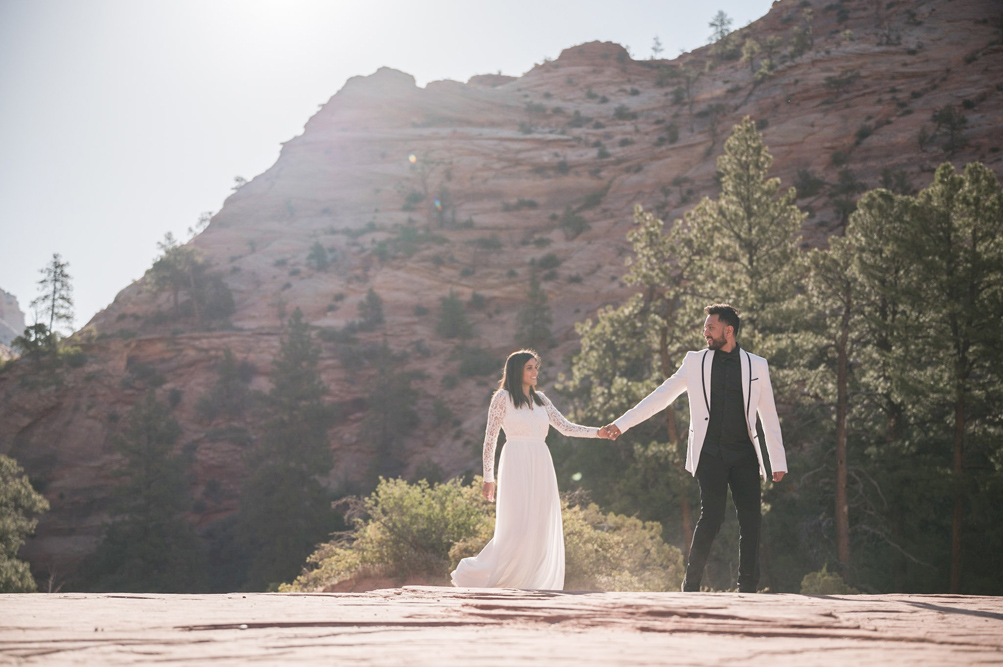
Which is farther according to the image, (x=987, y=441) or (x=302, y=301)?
(x=302, y=301)

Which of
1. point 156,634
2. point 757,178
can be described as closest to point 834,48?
point 757,178

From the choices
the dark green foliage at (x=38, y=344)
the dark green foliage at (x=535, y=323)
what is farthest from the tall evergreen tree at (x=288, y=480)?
the dark green foliage at (x=38, y=344)

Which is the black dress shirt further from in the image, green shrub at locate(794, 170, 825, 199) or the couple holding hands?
green shrub at locate(794, 170, 825, 199)

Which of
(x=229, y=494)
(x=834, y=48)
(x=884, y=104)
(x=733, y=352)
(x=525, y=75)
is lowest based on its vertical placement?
(x=229, y=494)

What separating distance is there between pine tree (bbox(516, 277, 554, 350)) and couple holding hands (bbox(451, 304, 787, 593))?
35650 millimetres

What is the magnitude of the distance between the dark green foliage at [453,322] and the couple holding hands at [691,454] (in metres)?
40.5

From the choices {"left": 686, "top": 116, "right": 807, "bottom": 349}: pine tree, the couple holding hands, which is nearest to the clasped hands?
the couple holding hands

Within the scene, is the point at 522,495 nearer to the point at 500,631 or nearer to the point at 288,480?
the point at 500,631

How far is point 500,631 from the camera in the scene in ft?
8.39

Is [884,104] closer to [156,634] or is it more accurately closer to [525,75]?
[525,75]

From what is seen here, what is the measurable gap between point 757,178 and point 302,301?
3620cm

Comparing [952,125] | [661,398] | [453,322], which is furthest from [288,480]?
[952,125]

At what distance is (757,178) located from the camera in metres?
21.3

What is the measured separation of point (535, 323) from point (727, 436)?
125 feet
